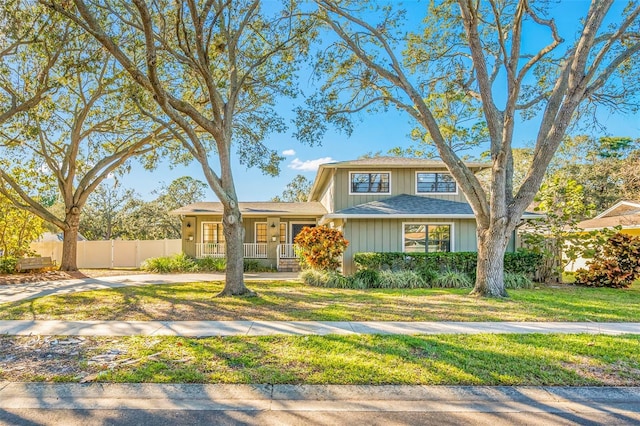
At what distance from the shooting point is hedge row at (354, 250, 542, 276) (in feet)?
39.7

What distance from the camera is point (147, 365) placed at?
4223mm

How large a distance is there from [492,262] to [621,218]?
540 inches

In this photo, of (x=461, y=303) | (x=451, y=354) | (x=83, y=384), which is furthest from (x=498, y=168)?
(x=83, y=384)

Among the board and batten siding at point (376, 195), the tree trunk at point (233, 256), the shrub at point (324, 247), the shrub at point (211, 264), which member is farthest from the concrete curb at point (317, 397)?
the shrub at point (211, 264)

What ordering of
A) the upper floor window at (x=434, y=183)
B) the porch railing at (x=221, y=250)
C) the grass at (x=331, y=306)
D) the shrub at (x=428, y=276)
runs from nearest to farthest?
the grass at (x=331, y=306) < the shrub at (x=428, y=276) < the upper floor window at (x=434, y=183) < the porch railing at (x=221, y=250)

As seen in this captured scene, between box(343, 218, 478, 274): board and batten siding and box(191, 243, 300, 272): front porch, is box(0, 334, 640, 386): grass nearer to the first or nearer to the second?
box(343, 218, 478, 274): board and batten siding

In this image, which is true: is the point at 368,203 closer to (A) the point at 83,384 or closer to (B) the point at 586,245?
(B) the point at 586,245

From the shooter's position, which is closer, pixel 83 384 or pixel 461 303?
pixel 83 384

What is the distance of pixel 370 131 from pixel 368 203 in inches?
119

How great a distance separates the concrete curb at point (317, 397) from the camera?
3.42 metres

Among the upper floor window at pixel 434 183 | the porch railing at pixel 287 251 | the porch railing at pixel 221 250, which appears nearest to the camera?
the upper floor window at pixel 434 183

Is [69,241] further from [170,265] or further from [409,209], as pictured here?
[409,209]

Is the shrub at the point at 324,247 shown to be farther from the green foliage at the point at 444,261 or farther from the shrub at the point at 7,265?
the shrub at the point at 7,265

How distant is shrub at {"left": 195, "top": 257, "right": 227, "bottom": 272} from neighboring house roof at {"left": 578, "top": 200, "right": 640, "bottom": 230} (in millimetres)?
17652
